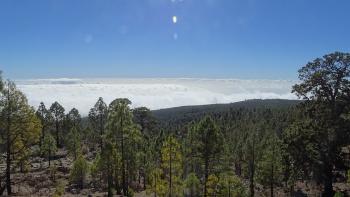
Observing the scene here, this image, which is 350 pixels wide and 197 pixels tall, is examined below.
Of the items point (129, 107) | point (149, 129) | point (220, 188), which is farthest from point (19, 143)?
point (149, 129)

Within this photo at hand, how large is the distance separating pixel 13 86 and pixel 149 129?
77.0 meters

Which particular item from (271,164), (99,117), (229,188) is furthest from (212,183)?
(99,117)

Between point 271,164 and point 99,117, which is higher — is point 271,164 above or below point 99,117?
below

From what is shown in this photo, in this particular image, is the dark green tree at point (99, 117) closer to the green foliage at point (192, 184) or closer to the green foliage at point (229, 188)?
the green foliage at point (192, 184)

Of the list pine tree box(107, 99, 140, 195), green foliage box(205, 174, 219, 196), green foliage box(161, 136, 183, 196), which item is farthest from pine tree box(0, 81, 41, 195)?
green foliage box(205, 174, 219, 196)

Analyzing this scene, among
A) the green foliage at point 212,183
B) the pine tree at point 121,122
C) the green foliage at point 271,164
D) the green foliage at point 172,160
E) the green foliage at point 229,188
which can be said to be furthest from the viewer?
the green foliage at point 271,164

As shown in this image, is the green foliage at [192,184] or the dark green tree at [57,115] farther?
the dark green tree at [57,115]

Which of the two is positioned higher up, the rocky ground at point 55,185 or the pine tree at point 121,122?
the pine tree at point 121,122

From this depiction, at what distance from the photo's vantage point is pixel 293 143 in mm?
41969

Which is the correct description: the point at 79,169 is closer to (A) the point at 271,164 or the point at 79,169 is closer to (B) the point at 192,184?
(B) the point at 192,184

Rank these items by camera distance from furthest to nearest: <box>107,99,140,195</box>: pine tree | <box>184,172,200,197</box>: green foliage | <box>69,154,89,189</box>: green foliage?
<box>69,154,89,189</box>: green foliage < <box>184,172,200,197</box>: green foliage < <box>107,99,140,195</box>: pine tree

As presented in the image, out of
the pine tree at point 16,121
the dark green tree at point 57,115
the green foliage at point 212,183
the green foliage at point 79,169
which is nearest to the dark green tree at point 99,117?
the dark green tree at point 57,115

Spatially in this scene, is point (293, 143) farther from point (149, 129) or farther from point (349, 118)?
point (149, 129)

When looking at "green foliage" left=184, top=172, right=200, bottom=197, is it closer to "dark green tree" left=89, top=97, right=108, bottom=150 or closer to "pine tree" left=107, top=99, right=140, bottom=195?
"pine tree" left=107, top=99, right=140, bottom=195
